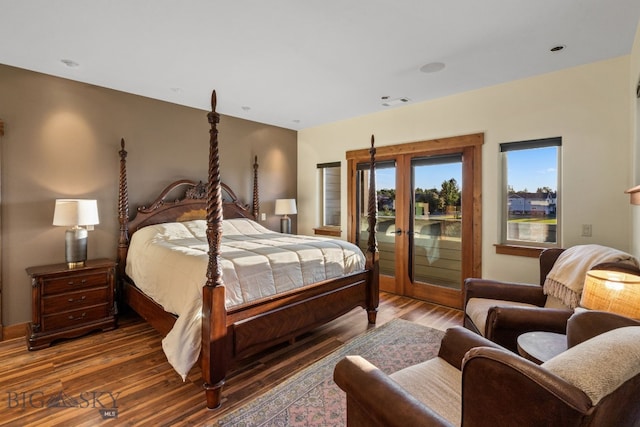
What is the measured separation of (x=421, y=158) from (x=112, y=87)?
12.9ft

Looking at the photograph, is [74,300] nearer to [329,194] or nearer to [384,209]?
[329,194]

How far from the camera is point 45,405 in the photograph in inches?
82.2

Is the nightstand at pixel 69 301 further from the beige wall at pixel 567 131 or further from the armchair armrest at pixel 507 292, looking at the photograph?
the beige wall at pixel 567 131

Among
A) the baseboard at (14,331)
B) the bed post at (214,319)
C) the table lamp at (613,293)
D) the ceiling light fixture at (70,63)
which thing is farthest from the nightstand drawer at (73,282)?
the table lamp at (613,293)

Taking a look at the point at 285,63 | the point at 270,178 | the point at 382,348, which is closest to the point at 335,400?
the point at 382,348

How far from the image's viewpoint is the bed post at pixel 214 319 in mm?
2061

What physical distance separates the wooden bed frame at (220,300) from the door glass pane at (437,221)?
1.10m

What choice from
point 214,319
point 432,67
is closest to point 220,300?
point 214,319

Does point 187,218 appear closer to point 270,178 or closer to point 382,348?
point 270,178

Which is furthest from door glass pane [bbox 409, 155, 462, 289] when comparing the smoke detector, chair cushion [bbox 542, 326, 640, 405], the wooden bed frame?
chair cushion [bbox 542, 326, 640, 405]

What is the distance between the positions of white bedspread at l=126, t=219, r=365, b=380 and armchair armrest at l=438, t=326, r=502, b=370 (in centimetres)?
136

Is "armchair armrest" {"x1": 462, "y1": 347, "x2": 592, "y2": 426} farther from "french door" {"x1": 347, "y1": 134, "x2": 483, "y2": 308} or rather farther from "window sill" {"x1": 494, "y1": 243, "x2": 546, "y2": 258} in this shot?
"french door" {"x1": 347, "y1": 134, "x2": 483, "y2": 308}

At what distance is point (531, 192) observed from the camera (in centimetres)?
351

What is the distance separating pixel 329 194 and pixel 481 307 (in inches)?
137
